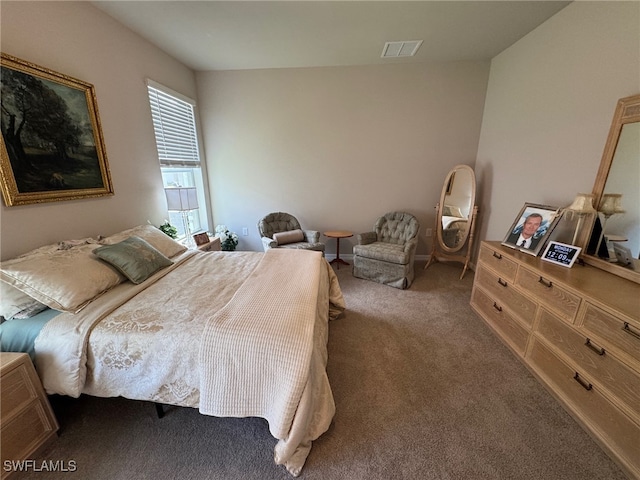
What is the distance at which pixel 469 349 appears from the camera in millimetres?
2125

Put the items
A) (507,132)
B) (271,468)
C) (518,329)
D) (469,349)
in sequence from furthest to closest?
1. (507,132)
2. (469,349)
3. (518,329)
4. (271,468)

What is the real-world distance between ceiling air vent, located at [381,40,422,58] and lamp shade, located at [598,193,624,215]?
2331 millimetres

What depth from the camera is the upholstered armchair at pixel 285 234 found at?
A: 338cm

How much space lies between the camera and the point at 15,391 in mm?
1216

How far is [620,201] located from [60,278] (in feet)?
12.2

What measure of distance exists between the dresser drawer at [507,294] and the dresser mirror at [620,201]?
1.76 feet

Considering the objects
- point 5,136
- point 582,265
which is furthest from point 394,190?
point 5,136

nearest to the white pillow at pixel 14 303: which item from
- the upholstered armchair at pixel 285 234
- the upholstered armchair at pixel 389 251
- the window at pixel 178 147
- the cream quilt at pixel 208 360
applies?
the cream quilt at pixel 208 360

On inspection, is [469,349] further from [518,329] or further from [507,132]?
[507,132]

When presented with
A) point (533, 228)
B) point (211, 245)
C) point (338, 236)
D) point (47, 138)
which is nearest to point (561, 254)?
point (533, 228)

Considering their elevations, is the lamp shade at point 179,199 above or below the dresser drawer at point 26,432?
above

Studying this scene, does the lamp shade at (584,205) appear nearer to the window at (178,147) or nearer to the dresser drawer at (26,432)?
the dresser drawer at (26,432)

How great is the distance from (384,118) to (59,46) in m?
3.37

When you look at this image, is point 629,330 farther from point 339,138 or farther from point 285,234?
point 339,138
